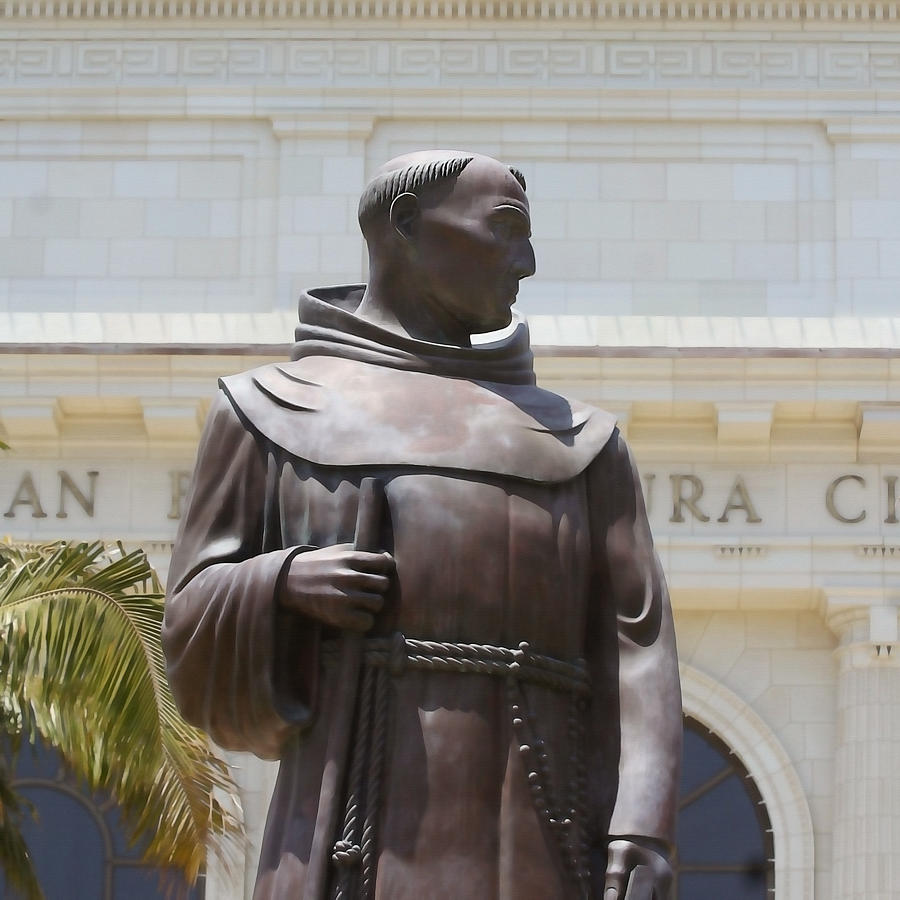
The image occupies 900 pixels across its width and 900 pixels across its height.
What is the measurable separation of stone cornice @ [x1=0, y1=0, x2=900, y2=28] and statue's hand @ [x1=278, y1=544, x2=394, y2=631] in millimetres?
19256

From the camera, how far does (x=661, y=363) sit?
74.2ft

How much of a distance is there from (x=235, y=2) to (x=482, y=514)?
19.5 metres

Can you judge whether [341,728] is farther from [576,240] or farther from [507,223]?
[576,240]

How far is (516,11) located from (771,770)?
6.97 meters

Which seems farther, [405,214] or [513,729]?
[405,214]

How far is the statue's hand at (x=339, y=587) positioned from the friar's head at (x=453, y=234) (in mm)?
717

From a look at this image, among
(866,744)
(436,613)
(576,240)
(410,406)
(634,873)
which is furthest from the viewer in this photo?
(576,240)

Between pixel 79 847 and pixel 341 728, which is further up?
pixel 79 847

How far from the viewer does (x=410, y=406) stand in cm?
607

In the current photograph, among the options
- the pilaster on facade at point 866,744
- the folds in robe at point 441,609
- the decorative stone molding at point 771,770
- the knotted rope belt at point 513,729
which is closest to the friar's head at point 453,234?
the folds in robe at point 441,609

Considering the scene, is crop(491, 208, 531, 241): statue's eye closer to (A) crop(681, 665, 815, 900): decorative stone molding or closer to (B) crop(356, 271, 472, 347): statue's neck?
(B) crop(356, 271, 472, 347): statue's neck

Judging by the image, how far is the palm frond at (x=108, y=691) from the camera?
13.5m

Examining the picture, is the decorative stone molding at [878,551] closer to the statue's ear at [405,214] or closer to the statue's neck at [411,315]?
the statue's neck at [411,315]

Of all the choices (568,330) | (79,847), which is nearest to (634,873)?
(79,847)
